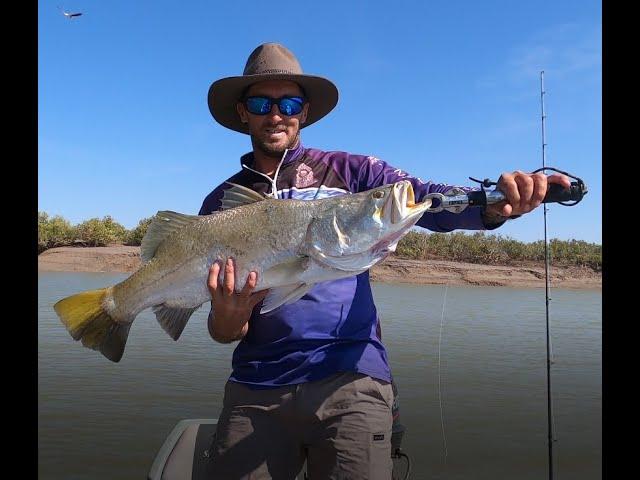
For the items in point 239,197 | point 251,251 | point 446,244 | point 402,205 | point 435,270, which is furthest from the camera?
point 446,244

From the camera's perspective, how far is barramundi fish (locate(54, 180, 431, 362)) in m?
2.63

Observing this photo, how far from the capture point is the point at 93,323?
3.06 meters

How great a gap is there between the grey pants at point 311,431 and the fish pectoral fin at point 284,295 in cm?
52

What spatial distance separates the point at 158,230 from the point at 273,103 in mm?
1096

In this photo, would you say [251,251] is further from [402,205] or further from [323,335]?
[402,205]

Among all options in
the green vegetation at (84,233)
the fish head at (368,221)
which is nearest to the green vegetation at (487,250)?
the green vegetation at (84,233)

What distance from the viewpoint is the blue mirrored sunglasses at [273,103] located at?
333 cm

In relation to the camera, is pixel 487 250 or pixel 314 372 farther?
pixel 487 250

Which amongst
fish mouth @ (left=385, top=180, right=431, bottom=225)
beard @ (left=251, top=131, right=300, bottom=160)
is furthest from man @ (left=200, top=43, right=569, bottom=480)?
fish mouth @ (left=385, top=180, right=431, bottom=225)

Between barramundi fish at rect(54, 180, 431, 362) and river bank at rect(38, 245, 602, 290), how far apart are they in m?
18.3

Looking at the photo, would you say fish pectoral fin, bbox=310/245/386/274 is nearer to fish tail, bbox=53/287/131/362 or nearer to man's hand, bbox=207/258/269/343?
man's hand, bbox=207/258/269/343

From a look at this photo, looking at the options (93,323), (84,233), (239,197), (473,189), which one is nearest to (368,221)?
(473,189)

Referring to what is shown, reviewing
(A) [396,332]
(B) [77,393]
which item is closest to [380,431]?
(B) [77,393]

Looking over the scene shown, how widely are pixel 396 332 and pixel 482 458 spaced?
560 cm
